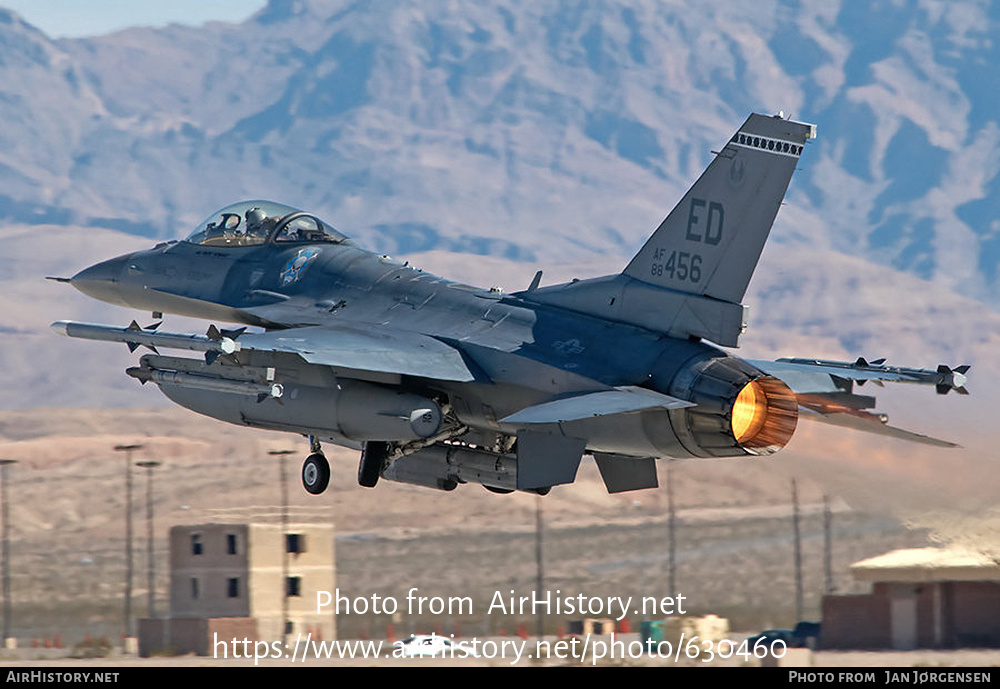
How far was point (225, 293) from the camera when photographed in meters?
21.6

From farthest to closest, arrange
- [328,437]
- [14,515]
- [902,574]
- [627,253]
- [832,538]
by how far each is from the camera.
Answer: [627,253] < [14,515] < [832,538] < [902,574] < [328,437]

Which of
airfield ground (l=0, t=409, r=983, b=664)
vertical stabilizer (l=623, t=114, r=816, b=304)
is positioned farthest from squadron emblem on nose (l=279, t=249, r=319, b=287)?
airfield ground (l=0, t=409, r=983, b=664)

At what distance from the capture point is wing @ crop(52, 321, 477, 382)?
17.8m

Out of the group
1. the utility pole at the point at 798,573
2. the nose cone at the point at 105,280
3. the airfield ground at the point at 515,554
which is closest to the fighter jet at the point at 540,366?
the nose cone at the point at 105,280

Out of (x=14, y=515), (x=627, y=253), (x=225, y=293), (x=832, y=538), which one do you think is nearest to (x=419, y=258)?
(x=627, y=253)

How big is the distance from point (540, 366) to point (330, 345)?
2285mm

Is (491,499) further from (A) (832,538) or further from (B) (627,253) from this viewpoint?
(B) (627,253)

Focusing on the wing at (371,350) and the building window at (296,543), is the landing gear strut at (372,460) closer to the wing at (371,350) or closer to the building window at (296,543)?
the wing at (371,350)

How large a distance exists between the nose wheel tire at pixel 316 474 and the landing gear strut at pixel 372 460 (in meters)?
0.48

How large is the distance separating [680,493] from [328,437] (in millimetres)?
27703

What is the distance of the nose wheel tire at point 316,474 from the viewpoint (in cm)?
2045

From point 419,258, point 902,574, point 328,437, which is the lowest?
point 902,574

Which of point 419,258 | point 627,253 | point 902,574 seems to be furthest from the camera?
point 627,253

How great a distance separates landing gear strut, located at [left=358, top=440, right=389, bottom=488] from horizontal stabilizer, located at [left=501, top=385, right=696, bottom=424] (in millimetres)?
3142
